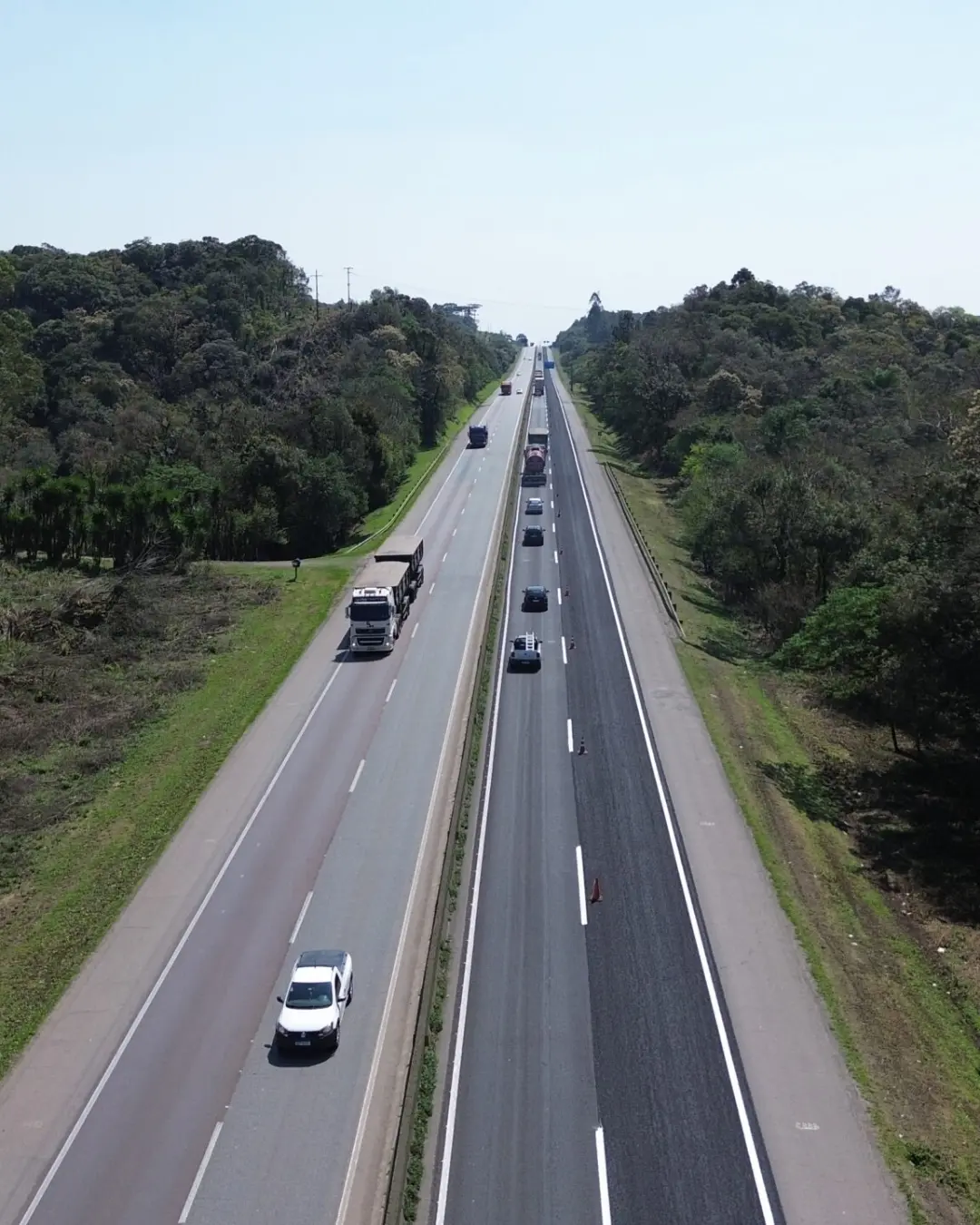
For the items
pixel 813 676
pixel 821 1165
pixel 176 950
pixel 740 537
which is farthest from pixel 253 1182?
pixel 740 537

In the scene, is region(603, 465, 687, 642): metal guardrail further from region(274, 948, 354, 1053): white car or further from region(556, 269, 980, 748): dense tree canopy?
region(274, 948, 354, 1053): white car

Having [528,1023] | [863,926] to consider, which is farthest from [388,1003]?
[863,926]

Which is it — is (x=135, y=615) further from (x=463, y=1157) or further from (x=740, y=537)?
(x=463, y=1157)

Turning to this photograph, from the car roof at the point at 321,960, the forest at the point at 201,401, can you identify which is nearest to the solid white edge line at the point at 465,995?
the car roof at the point at 321,960

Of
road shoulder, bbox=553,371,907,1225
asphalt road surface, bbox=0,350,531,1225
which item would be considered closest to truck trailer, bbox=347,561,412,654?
asphalt road surface, bbox=0,350,531,1225

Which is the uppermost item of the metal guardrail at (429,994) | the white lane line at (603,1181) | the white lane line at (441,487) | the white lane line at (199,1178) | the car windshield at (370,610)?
the white lane line at (441,487)

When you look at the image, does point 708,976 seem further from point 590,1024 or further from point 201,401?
point 201,401

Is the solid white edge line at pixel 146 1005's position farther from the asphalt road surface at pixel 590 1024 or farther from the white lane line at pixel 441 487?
the white lane line at pixel 441 487
